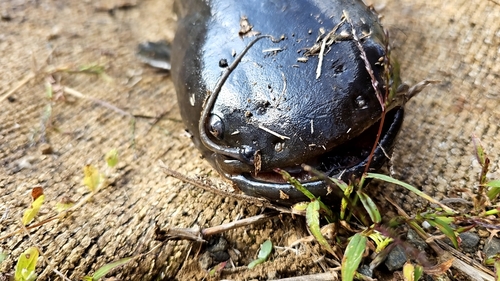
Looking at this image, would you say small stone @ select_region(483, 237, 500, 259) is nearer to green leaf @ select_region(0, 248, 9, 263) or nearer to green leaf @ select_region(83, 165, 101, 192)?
green leaf @ select_region(83, 165, 101, 192)

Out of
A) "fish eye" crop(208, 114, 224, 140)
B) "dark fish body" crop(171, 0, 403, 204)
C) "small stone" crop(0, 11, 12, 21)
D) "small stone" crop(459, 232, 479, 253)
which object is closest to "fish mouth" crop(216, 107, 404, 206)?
"dark fish body" crop(171, 0, 403, 204)

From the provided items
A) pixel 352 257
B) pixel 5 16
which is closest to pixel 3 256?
pixel 352 257

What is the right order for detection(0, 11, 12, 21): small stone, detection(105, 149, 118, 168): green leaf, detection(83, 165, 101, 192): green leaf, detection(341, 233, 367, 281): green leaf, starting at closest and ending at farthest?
detection(341, 233, 367, 281): green leaf, detection(83, 165, 101, 192): green leaf, detection(105, 149, 118, 168): green leaf, detection(0, 11, 12, 21): small stone

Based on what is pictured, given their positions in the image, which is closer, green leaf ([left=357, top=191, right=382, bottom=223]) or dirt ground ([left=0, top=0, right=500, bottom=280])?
green leaf ([left=357, top=191, right=382, bottom=223])

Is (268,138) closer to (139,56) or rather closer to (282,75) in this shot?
(282,75)

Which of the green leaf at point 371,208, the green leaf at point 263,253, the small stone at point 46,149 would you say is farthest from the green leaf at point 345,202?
the small stone at point 46,149

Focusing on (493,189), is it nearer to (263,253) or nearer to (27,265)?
(263,253)
